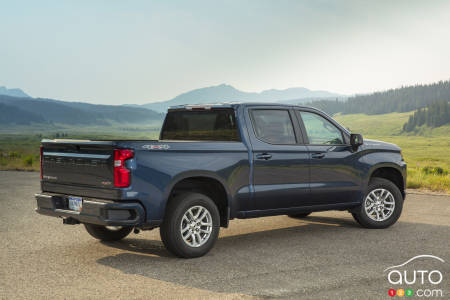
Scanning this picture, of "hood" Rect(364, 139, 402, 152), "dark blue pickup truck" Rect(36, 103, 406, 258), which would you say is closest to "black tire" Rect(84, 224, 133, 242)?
"dark blue pickup truck" Rect(36, 103, 406, 258)

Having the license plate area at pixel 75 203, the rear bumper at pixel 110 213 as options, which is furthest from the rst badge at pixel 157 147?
the license plate area at pixel 75 203

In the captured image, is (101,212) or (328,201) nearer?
(101,212)

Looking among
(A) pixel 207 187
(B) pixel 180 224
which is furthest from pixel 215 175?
(B) pixel 180 224

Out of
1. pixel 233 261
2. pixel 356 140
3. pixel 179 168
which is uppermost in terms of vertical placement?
pixel 356 140

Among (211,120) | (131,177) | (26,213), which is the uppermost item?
(211,120)

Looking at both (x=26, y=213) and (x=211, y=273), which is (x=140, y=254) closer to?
(x=211, y=273)

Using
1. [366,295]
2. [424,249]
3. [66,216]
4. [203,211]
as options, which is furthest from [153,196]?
[424,249]

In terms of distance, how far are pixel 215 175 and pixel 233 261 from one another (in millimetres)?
1088

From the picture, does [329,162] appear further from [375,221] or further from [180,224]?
[180,224]

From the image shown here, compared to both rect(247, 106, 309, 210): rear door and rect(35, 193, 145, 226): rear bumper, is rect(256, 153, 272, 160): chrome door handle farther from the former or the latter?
rect(35, 193, 145, 226): rear bumper

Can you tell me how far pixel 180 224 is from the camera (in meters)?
6.57

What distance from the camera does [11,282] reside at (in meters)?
5.63

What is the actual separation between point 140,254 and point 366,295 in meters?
3.11

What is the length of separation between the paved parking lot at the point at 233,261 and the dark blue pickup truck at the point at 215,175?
397mm
